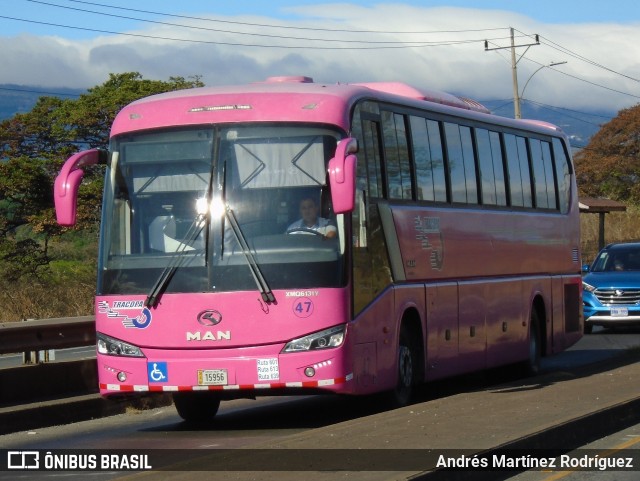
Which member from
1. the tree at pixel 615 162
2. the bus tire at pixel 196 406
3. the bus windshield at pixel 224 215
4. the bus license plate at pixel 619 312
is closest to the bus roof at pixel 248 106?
the bus windshield at pixel 224 215

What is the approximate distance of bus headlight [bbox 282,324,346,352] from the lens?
452 inches

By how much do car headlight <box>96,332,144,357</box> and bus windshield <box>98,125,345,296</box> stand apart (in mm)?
465

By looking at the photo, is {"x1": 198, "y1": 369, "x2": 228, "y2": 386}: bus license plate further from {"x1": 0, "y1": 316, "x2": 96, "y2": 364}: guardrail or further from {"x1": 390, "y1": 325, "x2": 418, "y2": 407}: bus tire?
{"x1": 0, "y1": 316, "x2": 96, "y2": 364}: guardrail

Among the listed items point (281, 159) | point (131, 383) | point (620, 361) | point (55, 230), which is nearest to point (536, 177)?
point (620, 361)

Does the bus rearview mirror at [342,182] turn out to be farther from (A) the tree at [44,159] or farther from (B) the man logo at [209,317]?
(A) the tree at [44,159]

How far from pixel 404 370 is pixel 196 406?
229cm

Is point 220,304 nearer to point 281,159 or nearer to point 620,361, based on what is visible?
point 281,159

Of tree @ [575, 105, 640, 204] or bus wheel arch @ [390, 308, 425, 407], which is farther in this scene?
tree @ [575, 105, 640, 204]

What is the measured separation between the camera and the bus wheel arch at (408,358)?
13242 millimetres

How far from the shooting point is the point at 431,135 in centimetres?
1478

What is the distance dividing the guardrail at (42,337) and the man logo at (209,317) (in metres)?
2.80

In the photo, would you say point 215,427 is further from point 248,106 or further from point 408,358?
point 248,106

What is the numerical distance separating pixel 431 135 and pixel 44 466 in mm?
6529

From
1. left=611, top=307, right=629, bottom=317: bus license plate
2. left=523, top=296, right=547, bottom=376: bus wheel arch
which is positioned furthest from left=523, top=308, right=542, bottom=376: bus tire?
left=611, top=307, right=629, bottom=317: bus license plate
